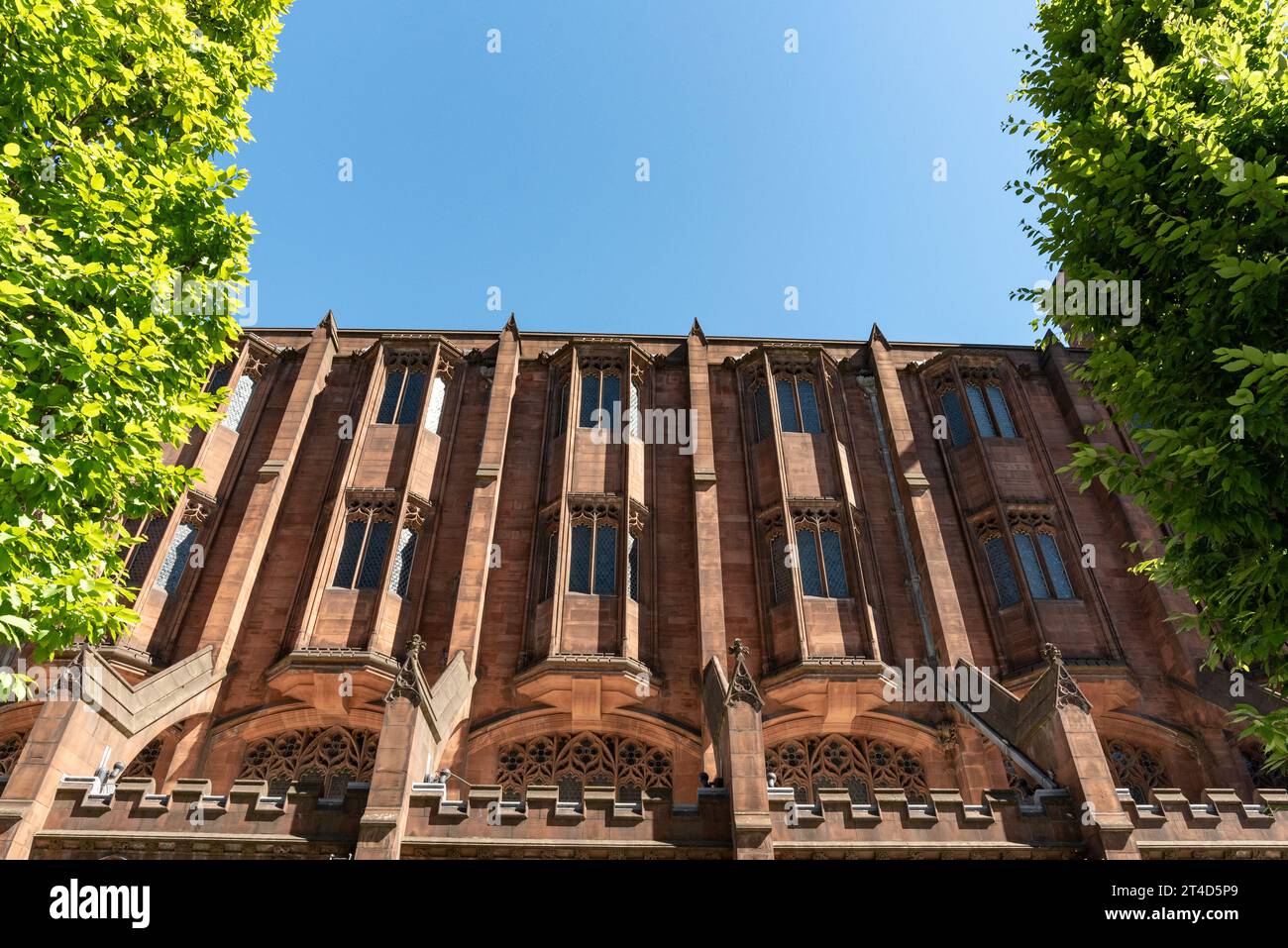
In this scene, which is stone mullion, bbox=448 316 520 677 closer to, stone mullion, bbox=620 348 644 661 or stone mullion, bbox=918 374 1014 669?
stone mullion, bbox=620 348 644 661

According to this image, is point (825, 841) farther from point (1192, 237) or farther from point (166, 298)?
point (166, 298)

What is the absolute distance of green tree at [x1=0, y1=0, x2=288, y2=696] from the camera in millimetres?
7684

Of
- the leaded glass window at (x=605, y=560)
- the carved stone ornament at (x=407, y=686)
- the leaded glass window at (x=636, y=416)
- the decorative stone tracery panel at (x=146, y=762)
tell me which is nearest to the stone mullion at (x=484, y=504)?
the leaded glass window at (x=605, y=560)

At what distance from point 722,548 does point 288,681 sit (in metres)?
10.4

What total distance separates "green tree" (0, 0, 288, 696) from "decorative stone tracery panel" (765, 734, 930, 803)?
1271 cm

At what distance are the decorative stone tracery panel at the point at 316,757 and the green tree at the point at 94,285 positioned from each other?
24.4 ft

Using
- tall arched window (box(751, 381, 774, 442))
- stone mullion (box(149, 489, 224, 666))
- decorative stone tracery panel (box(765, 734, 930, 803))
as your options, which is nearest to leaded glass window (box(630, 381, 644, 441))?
tall arched window (box(751, 381, 774, 442))

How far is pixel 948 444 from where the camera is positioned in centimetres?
2253

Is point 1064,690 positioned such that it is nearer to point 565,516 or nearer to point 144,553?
point 565,516

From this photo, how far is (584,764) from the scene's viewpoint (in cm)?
1642

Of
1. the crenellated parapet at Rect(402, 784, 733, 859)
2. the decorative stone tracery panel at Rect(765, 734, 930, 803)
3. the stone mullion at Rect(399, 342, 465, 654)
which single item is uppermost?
the stone mullion at Rect(399, 342, 465, 654)

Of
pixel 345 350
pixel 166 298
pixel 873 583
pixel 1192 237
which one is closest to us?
pixel 1192 237

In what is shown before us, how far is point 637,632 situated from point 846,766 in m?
5.31
